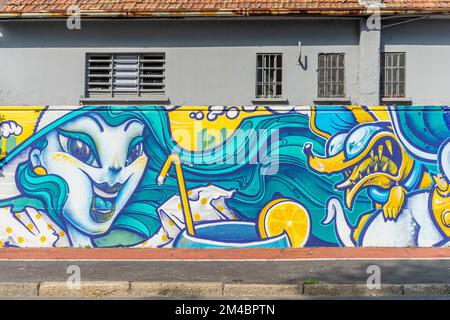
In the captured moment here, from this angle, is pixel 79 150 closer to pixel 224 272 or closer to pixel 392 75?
pixel 224 272

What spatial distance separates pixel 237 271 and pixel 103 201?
10.8 feet

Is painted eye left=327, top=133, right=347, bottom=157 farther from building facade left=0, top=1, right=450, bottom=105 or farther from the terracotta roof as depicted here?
the terracotta roof

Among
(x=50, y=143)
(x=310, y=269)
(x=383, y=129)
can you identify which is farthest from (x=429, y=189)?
(x=50, y=143)

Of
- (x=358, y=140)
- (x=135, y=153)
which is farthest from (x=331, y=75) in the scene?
(x=135, y=153)

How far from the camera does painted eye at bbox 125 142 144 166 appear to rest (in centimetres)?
1066

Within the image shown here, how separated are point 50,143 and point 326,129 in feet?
16.0

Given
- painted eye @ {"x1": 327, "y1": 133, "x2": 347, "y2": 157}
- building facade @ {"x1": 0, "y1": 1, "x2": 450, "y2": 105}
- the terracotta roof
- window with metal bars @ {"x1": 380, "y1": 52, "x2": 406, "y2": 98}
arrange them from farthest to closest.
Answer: window with metal bars @ {"x1": 380, "y1": 52, "x2": 406, "y2": 98}
building facade @ {"x1": 0, "y1": 1, "x2": 450, "y2": 105}
the terracotta roof
painted eye @ {"x1": 327, "y1": 133, "x2": 347, "y2": 157}

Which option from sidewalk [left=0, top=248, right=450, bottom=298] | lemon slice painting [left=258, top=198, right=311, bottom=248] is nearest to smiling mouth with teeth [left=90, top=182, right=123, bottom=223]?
sidewalk [left=0, top=248, right=450, bottom=298]

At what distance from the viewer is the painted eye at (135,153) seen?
35.0ft

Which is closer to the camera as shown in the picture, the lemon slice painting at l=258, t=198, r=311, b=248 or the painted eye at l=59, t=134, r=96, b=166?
the lemon slice painting at l=258, t=198, r=311, b=248

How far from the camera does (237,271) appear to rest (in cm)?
860

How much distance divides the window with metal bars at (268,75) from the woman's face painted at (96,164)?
6.25 m

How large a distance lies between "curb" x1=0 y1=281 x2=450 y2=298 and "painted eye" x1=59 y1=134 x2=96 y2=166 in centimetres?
330

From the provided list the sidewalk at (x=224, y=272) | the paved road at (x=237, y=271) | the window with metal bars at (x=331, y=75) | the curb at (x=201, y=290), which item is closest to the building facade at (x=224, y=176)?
the sidewalk at (x=224, y=272)
